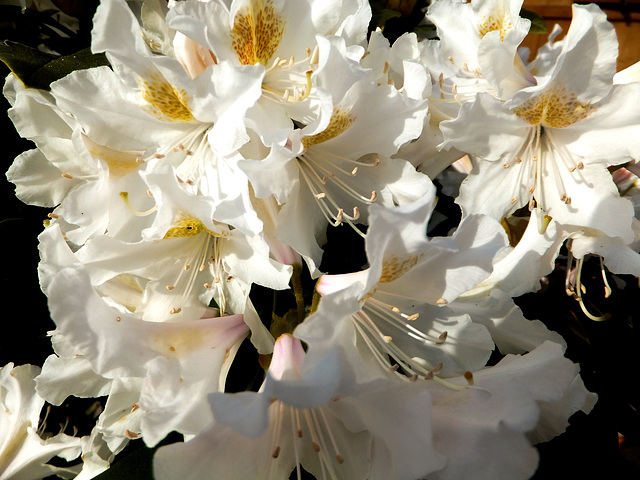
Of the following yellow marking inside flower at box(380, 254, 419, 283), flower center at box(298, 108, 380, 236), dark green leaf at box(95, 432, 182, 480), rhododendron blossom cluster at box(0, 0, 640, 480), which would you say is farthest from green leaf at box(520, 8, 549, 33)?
dark green leaf at box(95, 432, 182, 480)

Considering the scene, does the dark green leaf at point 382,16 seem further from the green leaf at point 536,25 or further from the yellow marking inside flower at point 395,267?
the yellow marking inside flower at point 395,267

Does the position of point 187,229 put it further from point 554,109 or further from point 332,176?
point 554,109

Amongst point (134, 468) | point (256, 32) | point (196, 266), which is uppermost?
point (256, 32)

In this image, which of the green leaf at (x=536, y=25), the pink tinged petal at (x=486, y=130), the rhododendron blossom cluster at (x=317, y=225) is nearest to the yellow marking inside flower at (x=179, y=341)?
the rhododendron blossom cluster at (x=317, y=225)

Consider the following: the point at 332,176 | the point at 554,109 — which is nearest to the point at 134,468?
the point at 332,176

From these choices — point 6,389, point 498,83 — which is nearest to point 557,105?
point 498,83

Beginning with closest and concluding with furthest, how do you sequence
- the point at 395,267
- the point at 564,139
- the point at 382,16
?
the point at 395,267 < the point at 564,139 < the point at 382,16

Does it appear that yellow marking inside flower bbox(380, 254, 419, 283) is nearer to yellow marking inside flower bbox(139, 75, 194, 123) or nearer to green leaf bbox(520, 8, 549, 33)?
yellow marking inside flower bbox(139, 75, 194, 123)
